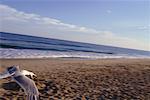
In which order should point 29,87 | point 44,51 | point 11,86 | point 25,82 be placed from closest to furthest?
point 29,87, point 25,82, point 11,86, point 44,51

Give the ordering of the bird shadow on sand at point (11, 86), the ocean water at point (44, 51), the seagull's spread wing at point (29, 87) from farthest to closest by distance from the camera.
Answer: the ocean water at point (44, 51) < the bird shadow on sand at point (11, 86) < the seagull's spread wing at point (29, 87)

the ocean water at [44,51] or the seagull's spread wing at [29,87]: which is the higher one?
the seagull's spread wing at [29,87]

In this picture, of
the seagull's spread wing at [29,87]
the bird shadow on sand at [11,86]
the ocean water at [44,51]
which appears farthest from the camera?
the ocean water at [44,51]

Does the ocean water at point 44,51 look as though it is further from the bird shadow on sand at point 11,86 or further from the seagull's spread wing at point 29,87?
the seagull's spread wing at point 29,87

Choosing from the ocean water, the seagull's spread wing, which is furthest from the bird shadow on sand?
the ocean water

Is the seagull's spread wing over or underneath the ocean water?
over

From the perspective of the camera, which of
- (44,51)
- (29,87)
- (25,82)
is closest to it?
(29,87)

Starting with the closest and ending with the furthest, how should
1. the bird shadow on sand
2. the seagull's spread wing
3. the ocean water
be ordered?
the seagull's spread wing
the bird shadow on sand
the ocean water

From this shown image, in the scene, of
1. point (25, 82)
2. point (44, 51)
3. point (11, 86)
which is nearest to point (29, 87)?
point (25, 82)

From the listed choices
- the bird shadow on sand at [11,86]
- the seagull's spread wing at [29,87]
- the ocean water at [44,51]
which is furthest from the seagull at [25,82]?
the ocean water at [44,51]

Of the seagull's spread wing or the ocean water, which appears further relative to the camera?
the ocean water

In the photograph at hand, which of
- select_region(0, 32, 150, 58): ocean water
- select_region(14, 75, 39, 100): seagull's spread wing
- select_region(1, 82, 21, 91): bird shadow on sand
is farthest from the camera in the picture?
select_region(0, 32, 150, 58): ocean water

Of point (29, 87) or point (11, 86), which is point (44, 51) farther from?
point (29, 87)

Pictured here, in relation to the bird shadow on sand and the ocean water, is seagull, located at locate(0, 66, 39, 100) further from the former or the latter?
the ocean water
